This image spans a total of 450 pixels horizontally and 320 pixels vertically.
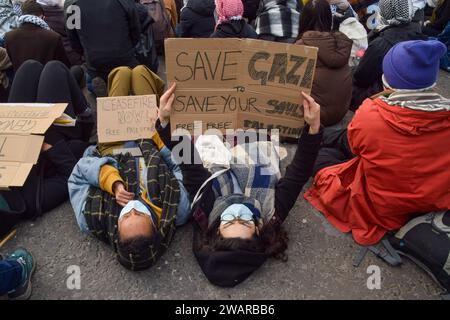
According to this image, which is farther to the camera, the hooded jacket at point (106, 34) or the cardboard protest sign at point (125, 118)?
the hooded jacket at point (106, 34)

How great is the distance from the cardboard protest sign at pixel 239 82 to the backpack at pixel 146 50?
8.09 feet

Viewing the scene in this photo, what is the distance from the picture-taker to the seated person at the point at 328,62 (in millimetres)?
3686

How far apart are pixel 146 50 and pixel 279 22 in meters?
1.56

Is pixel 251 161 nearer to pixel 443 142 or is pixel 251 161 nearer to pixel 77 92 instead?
pixel 443 142

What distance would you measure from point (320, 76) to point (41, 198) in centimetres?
266

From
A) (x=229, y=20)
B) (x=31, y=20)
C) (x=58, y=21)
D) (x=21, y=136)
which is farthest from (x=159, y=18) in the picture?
(x=21, y=136)

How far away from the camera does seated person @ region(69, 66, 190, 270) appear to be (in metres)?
2.56

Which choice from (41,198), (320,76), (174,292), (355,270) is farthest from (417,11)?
(41,198)

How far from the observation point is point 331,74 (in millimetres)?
3826

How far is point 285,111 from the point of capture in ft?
7.91

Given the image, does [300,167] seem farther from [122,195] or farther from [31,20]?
[31,20]

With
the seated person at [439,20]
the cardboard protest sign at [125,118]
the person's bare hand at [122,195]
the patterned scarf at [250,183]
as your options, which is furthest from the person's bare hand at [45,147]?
the seated person at [439,20]

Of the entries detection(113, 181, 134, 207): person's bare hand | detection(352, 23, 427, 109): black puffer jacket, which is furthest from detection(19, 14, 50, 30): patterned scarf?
detection(352, 23, 427, 109): black puffer jacket

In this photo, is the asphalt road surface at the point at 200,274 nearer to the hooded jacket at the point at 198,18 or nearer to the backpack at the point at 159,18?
the hooded jacket at the point at 198,18
